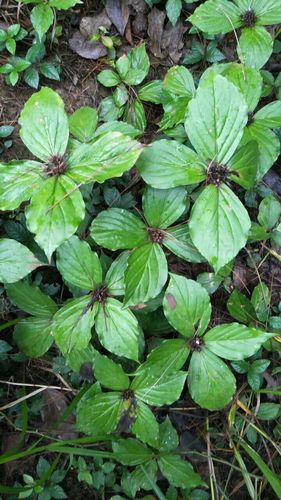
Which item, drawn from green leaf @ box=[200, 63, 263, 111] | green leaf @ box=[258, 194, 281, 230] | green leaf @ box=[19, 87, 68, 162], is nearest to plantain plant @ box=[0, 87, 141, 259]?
green leaf @ box=[19, 87, 68, 162]

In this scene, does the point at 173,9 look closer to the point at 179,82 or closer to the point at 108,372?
the point at 179,82

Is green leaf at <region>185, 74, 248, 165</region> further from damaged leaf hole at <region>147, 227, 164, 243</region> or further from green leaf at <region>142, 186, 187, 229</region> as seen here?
damaged leaf hole at <region>147, 227, 164, 243</region>

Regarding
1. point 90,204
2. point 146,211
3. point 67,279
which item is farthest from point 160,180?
point 67,279

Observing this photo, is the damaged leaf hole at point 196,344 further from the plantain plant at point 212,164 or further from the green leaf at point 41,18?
the green leaf at point 41,18

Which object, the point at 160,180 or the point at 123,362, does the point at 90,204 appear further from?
the point at 123,362

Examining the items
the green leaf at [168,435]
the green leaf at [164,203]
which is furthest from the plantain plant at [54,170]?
the green leaf at [168,435]

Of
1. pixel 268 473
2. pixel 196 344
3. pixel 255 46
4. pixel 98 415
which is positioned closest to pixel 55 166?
pixel 196 344
